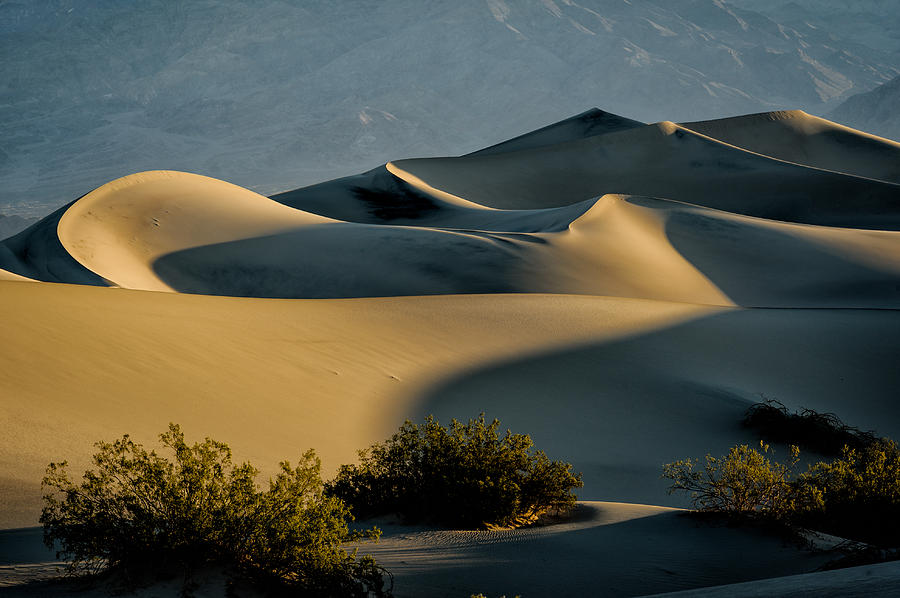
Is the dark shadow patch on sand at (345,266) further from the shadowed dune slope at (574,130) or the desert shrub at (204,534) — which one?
the shadowed dune slope at (574,130)

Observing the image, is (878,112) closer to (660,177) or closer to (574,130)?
(574,130)

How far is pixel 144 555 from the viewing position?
13.4 feet

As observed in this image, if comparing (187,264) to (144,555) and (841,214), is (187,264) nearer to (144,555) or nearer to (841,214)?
(144,555)

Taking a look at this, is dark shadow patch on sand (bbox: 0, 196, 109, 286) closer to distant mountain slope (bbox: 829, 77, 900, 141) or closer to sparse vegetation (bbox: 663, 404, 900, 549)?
sparse vegetation (bbox: 663, 404, 900, 549)

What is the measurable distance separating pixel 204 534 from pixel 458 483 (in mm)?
2019

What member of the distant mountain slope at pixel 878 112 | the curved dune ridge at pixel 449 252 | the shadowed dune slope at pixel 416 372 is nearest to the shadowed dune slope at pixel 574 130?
the curved dune ridge at pixel 449 252

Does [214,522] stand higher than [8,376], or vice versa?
[8,376]

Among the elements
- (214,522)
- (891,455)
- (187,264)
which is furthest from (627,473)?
(187,264)

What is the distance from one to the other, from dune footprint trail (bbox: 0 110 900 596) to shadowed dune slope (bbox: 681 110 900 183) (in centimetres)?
1437

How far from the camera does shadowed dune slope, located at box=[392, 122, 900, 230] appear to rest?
3544 centimetres

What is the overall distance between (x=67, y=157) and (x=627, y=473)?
19854 cm

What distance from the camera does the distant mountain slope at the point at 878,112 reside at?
7023 inches

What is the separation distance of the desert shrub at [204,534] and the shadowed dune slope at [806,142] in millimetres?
45535

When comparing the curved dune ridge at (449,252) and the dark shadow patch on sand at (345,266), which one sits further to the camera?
the dark shadow patch on sand at (345,266)
